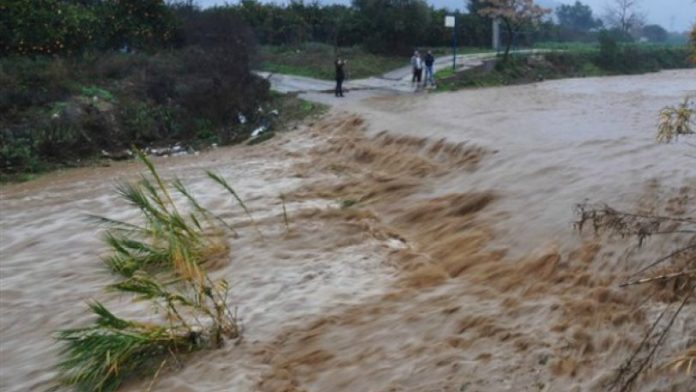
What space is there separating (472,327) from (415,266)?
1.84 meters

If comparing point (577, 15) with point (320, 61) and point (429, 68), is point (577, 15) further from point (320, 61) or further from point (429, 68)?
point (429, 68)

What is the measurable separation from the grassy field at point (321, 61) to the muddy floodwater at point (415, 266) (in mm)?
16068

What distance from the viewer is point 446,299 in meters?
6.91

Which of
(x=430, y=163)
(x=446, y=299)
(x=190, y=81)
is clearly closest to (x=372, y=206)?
(x=430, y=163)

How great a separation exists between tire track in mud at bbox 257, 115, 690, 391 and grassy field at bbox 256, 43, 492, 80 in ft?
73.3

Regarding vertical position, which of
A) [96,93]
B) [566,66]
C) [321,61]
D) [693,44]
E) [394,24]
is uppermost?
[394,24]

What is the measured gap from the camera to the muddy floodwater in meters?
5.72

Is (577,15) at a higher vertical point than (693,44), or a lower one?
higher

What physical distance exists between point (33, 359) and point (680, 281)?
222 inches

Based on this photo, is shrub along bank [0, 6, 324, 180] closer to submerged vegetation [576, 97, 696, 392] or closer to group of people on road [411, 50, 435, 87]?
group of people on road [411, 50, 435, 87]

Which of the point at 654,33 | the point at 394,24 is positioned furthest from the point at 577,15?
the point at 394,24

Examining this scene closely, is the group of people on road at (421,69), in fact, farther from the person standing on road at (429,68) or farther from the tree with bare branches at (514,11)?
the tree with bare branches at (514,11)

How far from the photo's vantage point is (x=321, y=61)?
3259 cm

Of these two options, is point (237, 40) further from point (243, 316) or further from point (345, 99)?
point (243, 316)
